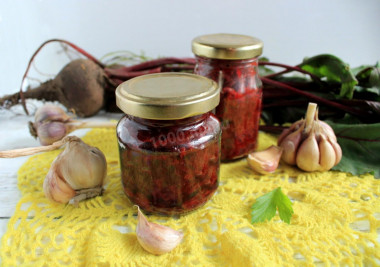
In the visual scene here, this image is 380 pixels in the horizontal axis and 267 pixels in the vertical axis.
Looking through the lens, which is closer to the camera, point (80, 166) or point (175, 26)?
point (80, 166)

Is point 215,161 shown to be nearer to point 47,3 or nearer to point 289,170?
point 289,170

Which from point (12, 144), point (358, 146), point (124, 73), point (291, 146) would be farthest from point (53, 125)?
point (358, 146)

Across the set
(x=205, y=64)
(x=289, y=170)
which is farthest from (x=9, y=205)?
(x=289, y=170)

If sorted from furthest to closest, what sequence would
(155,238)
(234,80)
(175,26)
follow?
(175,26) < (234,80) < (155,238)

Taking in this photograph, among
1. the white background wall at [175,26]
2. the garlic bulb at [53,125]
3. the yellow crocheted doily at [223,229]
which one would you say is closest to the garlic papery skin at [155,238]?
the yellow crocheted doily at [223,229]

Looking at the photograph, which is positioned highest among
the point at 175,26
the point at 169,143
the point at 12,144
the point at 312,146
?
the point at 175,26

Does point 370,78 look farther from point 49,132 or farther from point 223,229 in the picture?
point 49,132

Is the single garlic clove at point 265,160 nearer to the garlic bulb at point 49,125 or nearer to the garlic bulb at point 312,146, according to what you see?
the garlic bulb at point 312,146
